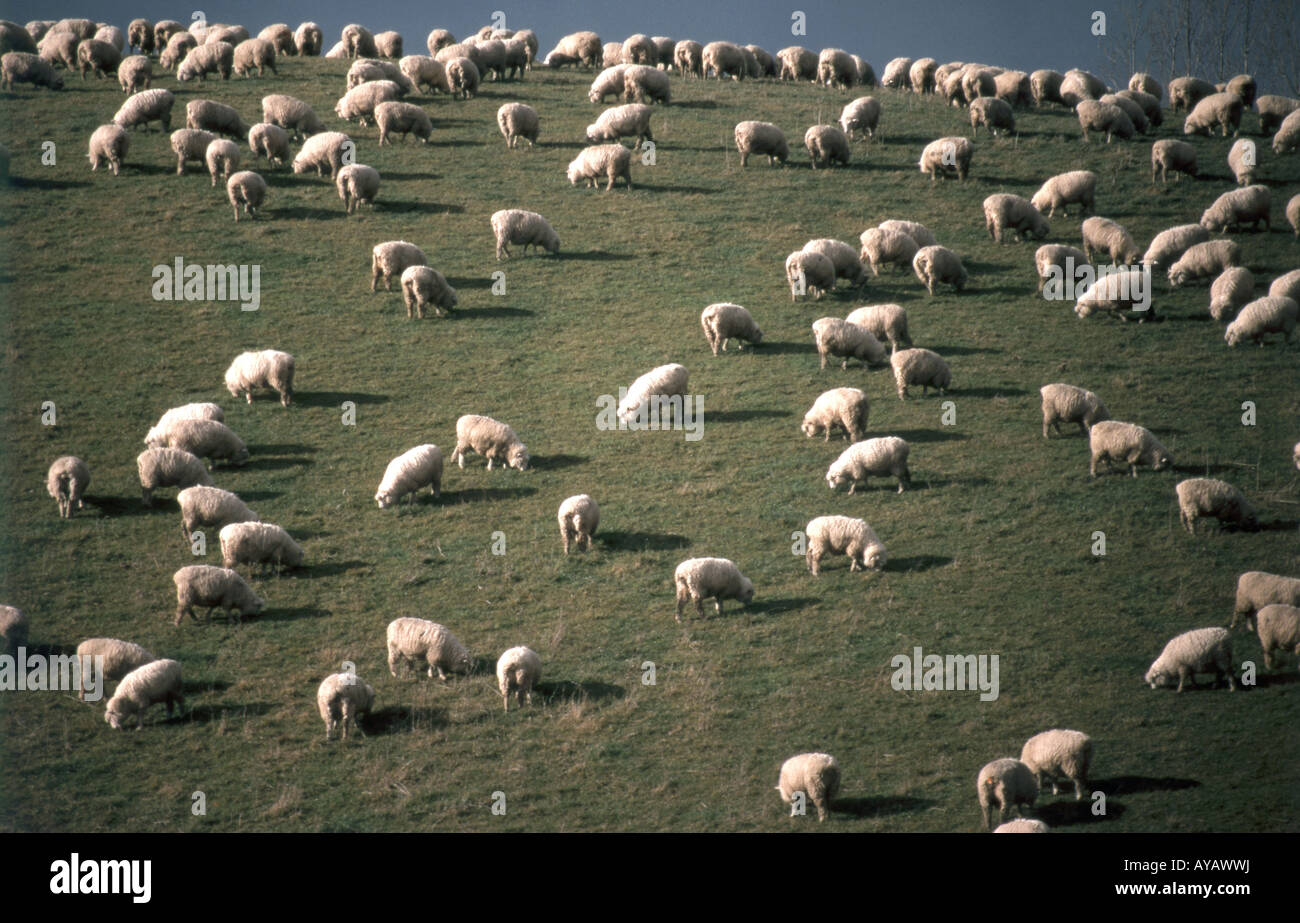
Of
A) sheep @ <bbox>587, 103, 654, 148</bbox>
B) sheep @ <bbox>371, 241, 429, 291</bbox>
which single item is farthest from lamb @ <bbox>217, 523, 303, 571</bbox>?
sheep @ <bbox>587, 103, 654, 148</bbox>

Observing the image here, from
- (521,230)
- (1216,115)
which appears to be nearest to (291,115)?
(521,230)

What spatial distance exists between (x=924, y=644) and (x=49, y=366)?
18182mm

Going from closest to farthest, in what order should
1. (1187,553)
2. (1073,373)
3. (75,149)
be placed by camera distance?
(1187,553) < (1073,373) < (75,149)

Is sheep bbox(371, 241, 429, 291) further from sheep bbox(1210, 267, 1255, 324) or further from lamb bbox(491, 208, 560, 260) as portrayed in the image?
sheep bbox(1210, 267, 1255, 324)

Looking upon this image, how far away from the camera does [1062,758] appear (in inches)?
591

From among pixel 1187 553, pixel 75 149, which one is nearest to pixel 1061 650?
pixel 1187 553

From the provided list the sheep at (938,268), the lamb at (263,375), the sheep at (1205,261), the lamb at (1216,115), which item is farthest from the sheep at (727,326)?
the lamb at (1216,115)

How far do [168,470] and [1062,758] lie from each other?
14.4m

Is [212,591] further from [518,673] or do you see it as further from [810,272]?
[810,272]

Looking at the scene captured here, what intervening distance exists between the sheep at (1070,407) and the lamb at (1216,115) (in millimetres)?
19189

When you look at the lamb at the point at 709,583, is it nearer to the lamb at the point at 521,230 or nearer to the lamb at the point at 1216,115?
the lamb at the point at 521,230

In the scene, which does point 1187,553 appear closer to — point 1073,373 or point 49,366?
point 1073,373

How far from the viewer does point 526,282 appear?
30641mm

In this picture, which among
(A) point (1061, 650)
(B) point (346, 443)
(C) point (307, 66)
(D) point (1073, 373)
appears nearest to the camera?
(A) point (1061, 650)
